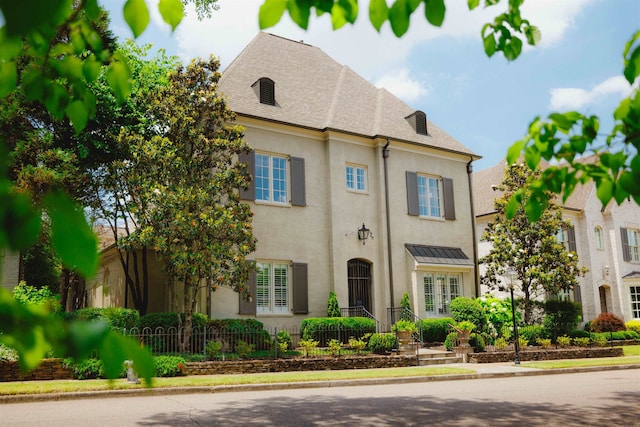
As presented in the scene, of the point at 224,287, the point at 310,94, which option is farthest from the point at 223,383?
the point at 310,94

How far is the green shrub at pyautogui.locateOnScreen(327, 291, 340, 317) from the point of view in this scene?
20.6m

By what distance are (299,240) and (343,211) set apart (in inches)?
86.4

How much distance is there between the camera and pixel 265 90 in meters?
22.2

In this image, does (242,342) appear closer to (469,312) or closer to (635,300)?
(469,312)

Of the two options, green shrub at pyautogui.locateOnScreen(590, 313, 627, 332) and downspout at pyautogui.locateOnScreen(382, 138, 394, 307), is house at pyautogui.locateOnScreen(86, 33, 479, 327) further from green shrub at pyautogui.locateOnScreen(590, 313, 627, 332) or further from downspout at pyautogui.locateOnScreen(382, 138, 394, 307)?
green shrub at pyautogui.locateOnScreen(590, 313, 627, 332)

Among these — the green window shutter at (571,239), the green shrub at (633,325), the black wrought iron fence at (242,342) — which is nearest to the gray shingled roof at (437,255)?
the black wrought iron fence at (242,342)

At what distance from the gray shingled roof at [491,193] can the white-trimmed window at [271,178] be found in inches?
546

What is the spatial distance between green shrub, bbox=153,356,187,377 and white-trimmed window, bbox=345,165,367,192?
10693 millimetres

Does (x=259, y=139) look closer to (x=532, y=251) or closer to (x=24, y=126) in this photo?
(x=24, y=126)

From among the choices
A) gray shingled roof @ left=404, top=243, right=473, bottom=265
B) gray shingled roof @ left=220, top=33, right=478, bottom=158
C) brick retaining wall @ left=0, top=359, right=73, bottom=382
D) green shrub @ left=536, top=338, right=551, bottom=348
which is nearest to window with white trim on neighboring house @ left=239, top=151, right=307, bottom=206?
gray shingled roof @ left=220, top=33, right=478, bottom=158

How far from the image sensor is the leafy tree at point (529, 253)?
76.9ft

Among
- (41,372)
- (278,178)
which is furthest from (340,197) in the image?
(41,372)

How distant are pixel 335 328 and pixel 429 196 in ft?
26.9

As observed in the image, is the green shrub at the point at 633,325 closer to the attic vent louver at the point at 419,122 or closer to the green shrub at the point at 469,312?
the green shrub at the point at 469,312
